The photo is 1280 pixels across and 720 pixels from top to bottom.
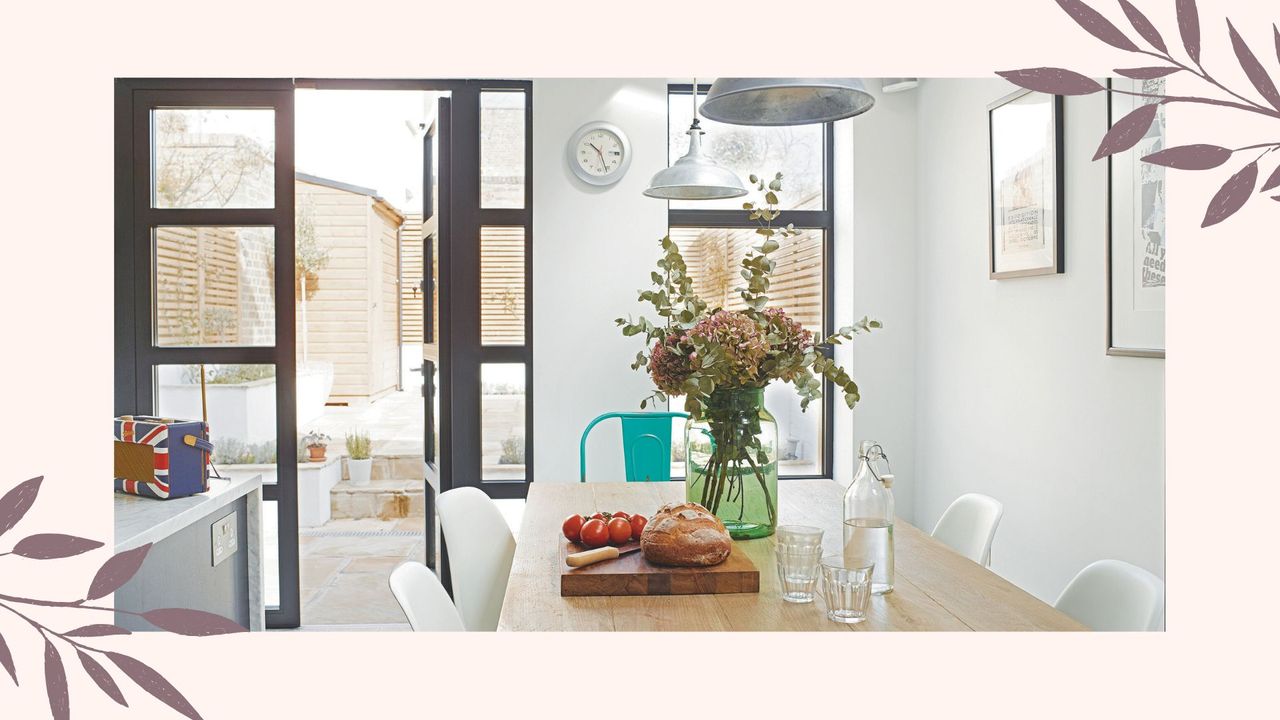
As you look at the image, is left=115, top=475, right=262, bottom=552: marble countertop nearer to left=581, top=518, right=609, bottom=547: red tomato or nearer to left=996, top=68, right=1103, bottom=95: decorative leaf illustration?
left=581, top=518, right=609, bottom=547: red tomato

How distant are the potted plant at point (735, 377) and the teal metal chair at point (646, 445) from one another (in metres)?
1.39

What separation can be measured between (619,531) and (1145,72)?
1154mm

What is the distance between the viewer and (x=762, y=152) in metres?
3.90

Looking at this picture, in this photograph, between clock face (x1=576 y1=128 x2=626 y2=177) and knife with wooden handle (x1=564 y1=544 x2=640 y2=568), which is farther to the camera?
clock face (x1=576 y1=128 x2=626 y2=177)

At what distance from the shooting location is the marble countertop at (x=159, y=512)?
1.90 meters

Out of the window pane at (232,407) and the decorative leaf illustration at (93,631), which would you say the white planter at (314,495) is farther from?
the decorative leaf illustration at (93,631)

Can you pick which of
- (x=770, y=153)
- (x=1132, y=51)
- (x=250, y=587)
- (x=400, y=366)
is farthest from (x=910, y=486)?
(x=400, y=366)

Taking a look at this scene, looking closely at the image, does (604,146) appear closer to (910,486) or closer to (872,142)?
(872,142)

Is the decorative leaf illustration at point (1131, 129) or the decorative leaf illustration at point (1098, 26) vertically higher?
the decorative leaf illustration at point (1098, 26)

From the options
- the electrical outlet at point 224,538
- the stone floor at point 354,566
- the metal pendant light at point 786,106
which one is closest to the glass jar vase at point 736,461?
the metal pendant light at point 786,106

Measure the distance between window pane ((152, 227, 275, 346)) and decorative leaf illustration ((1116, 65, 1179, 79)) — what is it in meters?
3.22
